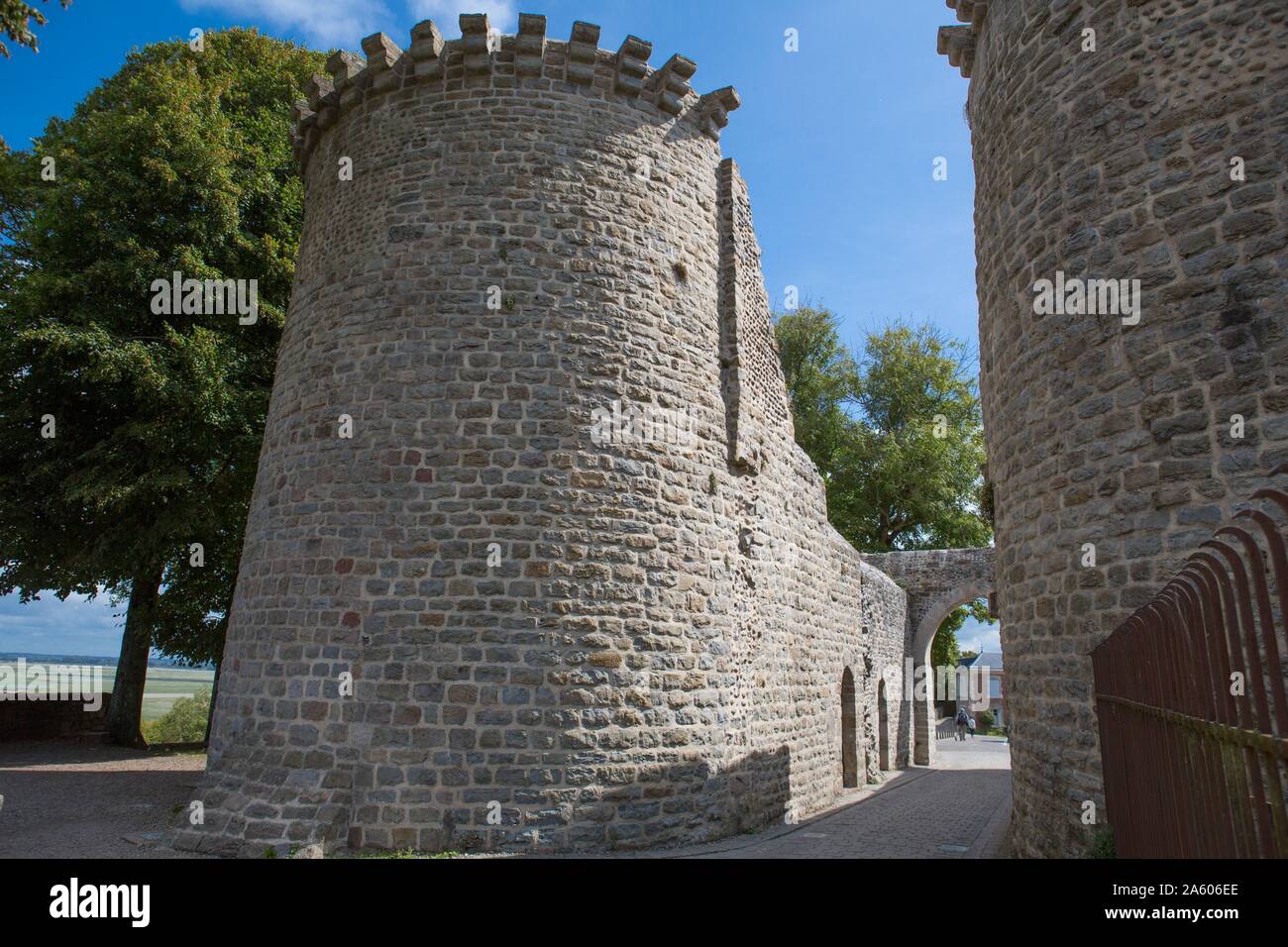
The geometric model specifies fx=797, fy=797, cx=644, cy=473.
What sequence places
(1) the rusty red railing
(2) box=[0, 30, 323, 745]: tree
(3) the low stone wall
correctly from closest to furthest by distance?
(1) the rusty red railing → (2) box=[0, 30, 323, 745]: tree → (3) the low stone wall

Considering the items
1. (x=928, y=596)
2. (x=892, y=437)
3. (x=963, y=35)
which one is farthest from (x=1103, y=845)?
(x=892, y=437)

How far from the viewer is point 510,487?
7.61 meters

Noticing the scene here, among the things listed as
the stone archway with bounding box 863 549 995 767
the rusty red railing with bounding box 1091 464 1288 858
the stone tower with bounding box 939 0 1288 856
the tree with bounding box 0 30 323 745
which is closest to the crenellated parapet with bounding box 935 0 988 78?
the stone tower with bounding box 939 0 1288 856

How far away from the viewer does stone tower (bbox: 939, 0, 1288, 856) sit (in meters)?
4.68

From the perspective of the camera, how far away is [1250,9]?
5.00 meters

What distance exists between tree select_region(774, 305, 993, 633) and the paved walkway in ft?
40.2

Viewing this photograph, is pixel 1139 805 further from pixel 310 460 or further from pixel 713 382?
pixel 310 460

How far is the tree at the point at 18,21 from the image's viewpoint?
6.48 m

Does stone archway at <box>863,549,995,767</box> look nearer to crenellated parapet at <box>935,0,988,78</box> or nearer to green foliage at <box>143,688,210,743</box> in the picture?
crenellated parapet at <box>935,0,988,78</box>

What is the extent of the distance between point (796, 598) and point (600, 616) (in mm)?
4263

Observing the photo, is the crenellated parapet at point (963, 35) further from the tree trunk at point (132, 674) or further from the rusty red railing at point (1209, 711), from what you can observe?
the tree trunk at point (132, 674)

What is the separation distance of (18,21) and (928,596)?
19.4 meters

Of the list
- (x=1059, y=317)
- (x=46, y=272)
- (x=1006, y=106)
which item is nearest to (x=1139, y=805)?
(x=1059, y=317)

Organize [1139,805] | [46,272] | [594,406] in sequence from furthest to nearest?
[46,272], [594,406], [1139,805]
